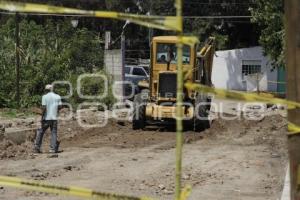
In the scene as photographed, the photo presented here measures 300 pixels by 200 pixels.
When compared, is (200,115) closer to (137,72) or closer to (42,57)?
(42,57)

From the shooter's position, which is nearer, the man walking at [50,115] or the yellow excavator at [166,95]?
the man walking at [50,115]

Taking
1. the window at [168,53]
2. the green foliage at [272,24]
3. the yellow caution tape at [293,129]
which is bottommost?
the yellow caution tape at [293,129]


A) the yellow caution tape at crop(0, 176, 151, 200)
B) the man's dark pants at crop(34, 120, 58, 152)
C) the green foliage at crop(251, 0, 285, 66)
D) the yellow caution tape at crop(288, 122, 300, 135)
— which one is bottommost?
the man's dark pants at crop(34, 120, 58, 152)

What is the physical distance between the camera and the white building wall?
140ft

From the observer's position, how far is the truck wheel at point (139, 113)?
18184mm

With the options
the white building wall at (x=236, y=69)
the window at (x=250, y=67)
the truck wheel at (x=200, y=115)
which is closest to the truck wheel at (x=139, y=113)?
the truck wheel at (x=200, y=115)

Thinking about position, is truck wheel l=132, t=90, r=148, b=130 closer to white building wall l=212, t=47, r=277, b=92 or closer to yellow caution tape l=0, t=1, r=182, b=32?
yellow caution tape l=0, t=1, r=182, b=32

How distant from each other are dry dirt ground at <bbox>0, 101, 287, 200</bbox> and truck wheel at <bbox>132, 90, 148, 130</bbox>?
0.34 meters

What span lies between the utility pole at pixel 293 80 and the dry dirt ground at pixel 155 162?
4.98 meters

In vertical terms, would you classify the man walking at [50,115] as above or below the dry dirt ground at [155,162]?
above

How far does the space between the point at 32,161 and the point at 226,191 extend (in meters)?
4.94

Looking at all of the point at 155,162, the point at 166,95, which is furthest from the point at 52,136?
the point at 166,95

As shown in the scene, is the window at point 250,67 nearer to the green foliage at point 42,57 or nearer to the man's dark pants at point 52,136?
the green foliage at point 42,57

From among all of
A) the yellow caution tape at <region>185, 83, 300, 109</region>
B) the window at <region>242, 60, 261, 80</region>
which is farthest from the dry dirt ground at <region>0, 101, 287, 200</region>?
the window at <region>242, 60, 261, 80</region>
